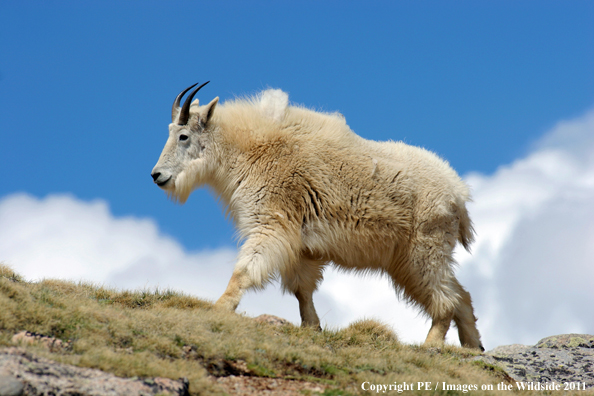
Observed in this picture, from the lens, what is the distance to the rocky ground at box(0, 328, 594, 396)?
4.20 meters

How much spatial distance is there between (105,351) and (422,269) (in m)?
5.24

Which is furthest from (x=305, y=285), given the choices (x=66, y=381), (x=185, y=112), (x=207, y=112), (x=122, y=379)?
(x=66, y=381)

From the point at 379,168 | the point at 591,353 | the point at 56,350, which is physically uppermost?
the point at 379,168

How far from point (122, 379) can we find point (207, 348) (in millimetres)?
1226

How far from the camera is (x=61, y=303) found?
6.20m

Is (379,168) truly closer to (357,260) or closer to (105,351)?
(357,260)

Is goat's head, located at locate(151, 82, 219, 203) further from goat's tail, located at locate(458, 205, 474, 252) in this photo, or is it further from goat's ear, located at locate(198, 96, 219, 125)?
goat's tail, located at locate(458, 205, 474, 252)

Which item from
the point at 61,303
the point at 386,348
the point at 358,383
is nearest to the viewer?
the point at 358,383

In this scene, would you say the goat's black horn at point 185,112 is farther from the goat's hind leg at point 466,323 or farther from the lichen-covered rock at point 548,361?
the lichen-covered rock at point 548,361

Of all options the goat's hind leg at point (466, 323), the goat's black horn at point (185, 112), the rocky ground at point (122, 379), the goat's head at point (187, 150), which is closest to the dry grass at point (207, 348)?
the rocky ground at point (122, 379)

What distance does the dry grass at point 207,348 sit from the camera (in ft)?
16.8

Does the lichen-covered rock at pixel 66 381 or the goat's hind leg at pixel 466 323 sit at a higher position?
the goat's hind leg at pixel 466 323

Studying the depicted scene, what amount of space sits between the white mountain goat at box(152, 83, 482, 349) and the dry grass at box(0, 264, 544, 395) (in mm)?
1389

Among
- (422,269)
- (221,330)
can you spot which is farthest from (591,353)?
(221,330)
